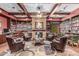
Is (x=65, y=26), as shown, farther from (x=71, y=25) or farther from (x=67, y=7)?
(x=67, y=7)

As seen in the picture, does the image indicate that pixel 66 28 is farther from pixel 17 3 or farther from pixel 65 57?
pixel 17 3

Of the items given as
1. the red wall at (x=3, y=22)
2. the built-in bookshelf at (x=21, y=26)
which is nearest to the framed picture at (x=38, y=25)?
the built-in bookshelf at (x=21, y=26)

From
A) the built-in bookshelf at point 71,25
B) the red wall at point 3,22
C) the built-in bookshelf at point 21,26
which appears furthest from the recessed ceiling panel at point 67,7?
the red wall at point 3,22

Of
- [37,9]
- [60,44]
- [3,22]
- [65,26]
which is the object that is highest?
[37,9]

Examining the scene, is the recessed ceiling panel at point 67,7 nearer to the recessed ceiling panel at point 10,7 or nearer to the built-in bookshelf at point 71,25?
the built-in bookshelf at point 71,25

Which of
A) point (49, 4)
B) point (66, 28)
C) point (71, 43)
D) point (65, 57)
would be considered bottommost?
point (65, 57)

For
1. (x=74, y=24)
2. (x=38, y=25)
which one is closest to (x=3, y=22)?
(x=38, y=25)

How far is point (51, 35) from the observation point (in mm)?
4223

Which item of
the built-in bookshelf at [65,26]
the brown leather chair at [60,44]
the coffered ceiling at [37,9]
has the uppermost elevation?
the coffered ceiling at [37,9]

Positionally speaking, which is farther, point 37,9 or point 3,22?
point 37,9

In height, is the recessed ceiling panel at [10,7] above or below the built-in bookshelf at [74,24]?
above

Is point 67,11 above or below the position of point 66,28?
above

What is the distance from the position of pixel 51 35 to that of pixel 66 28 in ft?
1.35

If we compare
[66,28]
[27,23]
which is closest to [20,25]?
[27,23]
